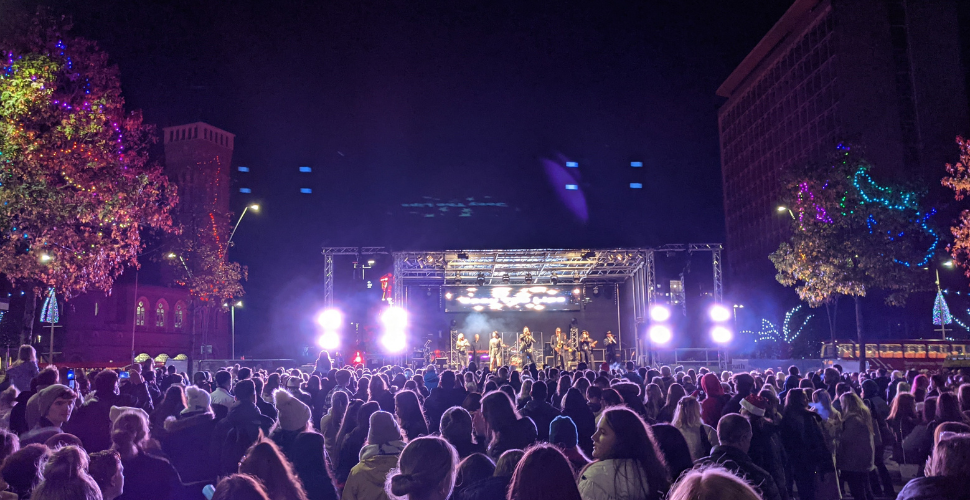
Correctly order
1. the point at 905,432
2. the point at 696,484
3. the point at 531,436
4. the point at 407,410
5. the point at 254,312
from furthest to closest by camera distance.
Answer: the point at 254,312, the point at 905,432, the point at 407,410, the point at 531,436, the point at 696,484

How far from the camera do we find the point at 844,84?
49594mm

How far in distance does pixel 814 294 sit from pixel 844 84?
29.6 m

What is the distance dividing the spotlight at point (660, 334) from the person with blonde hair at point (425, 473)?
24.5m

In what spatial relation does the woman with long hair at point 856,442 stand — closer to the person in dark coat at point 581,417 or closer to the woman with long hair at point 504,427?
the person in dark coat at point 581,417

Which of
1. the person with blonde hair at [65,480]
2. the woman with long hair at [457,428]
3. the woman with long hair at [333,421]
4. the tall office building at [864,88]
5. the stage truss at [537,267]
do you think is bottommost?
the woman with long hair at [333,421]

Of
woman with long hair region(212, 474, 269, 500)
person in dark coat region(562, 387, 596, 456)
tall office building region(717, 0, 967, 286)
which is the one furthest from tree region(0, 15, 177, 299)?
tall office building region(717, 0, 967, 286)

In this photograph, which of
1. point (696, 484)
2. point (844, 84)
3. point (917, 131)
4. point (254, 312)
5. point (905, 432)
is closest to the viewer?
point (696, 484)

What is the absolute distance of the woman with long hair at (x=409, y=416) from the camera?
6523 millimetres

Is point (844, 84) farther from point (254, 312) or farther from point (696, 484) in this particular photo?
point (696, 484)

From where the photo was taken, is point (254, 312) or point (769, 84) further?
point (769, 84)

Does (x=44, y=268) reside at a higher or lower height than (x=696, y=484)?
higher

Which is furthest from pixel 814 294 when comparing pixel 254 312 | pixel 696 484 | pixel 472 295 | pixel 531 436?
pixel 254 312

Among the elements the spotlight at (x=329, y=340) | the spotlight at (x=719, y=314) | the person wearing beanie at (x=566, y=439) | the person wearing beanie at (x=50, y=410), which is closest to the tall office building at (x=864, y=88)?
the spotlight at (x=719, y=314)

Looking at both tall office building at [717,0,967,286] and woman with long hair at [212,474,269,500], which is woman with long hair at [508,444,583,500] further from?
tall office building at [717,0,967,286]
